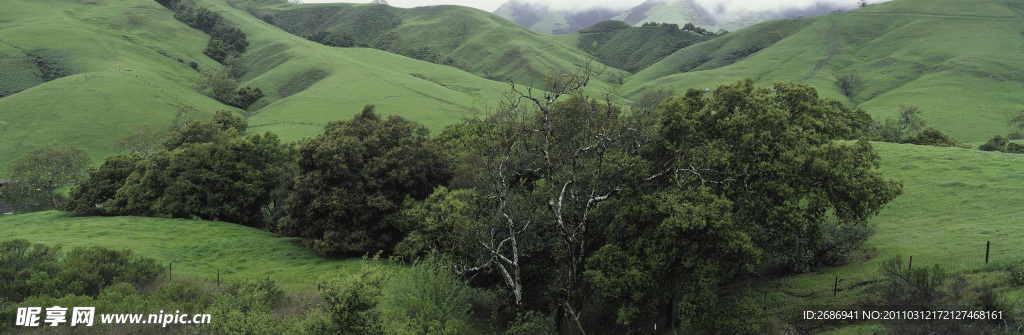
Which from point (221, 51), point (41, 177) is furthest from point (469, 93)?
point (221, 51)

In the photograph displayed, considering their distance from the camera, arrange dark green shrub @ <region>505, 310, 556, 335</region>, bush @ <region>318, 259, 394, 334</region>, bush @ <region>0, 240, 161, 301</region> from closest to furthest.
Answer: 1. bush @ <region>318, 259, 394, 334</region>
2. bush @ <region>0, 240, 161, 301</region>
3. dark green shrub @ <region>505, 310, 556, 335</region>

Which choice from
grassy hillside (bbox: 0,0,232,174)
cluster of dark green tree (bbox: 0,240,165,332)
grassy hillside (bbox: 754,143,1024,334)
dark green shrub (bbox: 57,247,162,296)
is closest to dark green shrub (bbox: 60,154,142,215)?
cluster of dark green tree (bbox: 0,240,165,332)

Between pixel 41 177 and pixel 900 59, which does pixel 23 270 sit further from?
pixel 900 59

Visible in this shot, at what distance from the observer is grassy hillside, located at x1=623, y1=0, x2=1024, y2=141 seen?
308 ft

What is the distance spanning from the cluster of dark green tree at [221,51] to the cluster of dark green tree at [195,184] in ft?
221

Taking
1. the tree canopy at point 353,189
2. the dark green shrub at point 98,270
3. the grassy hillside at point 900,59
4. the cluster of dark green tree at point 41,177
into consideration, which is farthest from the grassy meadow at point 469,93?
the cluster of dark green tree at point 41,177

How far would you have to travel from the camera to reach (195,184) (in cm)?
4228

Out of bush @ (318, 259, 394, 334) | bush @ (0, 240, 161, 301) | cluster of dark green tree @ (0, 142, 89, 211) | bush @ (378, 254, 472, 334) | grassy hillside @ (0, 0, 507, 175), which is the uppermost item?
grassy hillside @ (0, 0, 507, 175)

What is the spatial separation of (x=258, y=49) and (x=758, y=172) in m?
173

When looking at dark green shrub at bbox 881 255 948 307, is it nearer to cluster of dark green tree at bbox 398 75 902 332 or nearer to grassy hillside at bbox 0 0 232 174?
cluster of dark green tree at bbox 398 75 902 332

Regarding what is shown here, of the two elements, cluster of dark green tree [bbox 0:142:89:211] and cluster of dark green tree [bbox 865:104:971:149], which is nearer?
cluster of dark green tree [bbox 865:104:971:149]

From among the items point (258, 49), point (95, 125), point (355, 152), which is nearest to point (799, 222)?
point (355, 152)

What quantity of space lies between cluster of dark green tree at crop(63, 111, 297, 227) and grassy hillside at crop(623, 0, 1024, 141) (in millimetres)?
109097

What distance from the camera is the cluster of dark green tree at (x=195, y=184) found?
41.5 meters
